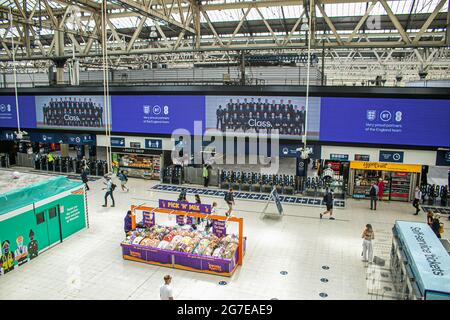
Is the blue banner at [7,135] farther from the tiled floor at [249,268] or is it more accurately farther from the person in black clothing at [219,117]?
the person in black clothing at [219,117]

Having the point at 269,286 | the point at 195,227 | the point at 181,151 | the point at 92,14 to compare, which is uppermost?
the point at 92,14

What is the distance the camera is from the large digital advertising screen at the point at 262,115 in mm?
16656

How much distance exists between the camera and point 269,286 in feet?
31.2

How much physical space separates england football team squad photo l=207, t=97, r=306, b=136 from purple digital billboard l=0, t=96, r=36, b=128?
11151mm

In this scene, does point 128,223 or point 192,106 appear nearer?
point 128,223

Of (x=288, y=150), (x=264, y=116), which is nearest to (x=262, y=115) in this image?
(x=264, y=116)

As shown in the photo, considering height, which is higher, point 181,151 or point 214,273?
point 181,151

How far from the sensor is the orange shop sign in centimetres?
1617

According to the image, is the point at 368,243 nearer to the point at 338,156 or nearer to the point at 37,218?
the point at 338,156

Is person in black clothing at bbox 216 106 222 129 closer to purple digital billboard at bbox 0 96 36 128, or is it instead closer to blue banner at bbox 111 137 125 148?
blue banner at bbox 111 137 125 148

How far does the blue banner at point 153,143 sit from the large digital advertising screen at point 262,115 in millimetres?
2916
